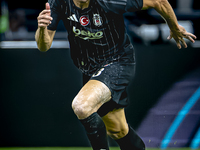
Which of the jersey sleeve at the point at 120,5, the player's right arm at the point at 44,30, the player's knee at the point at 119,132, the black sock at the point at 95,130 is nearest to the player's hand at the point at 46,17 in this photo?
the player's right arm at the point at 44,30

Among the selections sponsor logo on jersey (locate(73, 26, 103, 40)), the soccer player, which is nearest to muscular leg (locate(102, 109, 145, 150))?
the soccer player

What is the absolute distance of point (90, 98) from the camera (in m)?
2.25

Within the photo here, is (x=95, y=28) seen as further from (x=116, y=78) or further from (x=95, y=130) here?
(x=95, y=130)

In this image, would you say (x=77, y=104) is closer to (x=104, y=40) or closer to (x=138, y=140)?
(x=104, y=40)

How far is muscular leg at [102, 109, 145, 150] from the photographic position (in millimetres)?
2801

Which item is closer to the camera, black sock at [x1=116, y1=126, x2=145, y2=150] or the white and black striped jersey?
the white and black striped jersey

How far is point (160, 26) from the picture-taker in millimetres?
3395

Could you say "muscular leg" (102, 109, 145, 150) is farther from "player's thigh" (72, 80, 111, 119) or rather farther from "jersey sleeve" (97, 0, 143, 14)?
"jersey sleeve" (97, 0, 143, 14)

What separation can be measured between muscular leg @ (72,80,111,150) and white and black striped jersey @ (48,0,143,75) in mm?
445

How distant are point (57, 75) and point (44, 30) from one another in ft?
3.65

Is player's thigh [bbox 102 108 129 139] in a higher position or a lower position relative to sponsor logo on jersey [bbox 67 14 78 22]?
lower

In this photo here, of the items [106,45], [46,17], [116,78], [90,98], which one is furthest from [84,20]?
[90,98]

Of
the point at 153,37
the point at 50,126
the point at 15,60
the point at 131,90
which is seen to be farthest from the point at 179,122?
the point at 15,60

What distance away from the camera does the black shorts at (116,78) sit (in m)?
2.46
